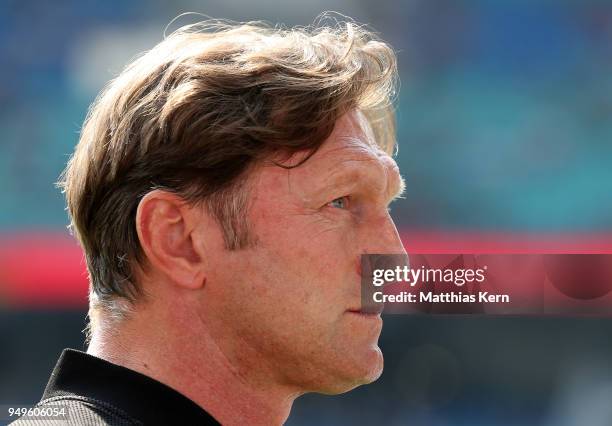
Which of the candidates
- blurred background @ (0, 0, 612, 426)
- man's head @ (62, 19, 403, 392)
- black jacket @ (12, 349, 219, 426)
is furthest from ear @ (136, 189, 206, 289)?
blurred background @ (0, 0, 612, 426)

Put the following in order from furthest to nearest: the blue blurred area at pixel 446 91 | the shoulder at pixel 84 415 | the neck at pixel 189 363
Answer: the blue blurred area at pixel 446 91 → the neck at pixel 189 363 → the shoulder at pixel 84 415

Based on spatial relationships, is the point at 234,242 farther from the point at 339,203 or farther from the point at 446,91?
the point at 446,91

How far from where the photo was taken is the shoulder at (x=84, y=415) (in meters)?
1.00

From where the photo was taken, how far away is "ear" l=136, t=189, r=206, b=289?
1129 millimetres

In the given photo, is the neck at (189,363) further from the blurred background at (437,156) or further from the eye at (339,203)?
the blurred background at (437,156)

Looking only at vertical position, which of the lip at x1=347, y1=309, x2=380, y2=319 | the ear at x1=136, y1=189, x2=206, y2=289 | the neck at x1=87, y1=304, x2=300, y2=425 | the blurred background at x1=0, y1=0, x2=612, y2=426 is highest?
the blurred background at x1=0, y1=0, x2=612, y2=426

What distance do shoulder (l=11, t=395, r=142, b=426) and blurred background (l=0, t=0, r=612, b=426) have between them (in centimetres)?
197

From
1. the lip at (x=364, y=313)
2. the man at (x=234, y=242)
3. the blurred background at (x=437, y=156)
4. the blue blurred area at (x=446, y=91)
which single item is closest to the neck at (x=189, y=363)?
the man at (x=234, y=242)

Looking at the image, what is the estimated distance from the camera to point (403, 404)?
2920 mm

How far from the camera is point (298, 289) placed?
112cm

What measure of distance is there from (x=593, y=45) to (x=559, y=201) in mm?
600

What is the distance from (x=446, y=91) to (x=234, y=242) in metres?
2.23

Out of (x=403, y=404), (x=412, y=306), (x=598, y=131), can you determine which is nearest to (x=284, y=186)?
(x=412, y=306)

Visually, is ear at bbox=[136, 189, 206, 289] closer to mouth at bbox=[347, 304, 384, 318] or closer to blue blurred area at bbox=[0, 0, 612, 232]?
mouth at bbox=[347, 304, 384, 318]
